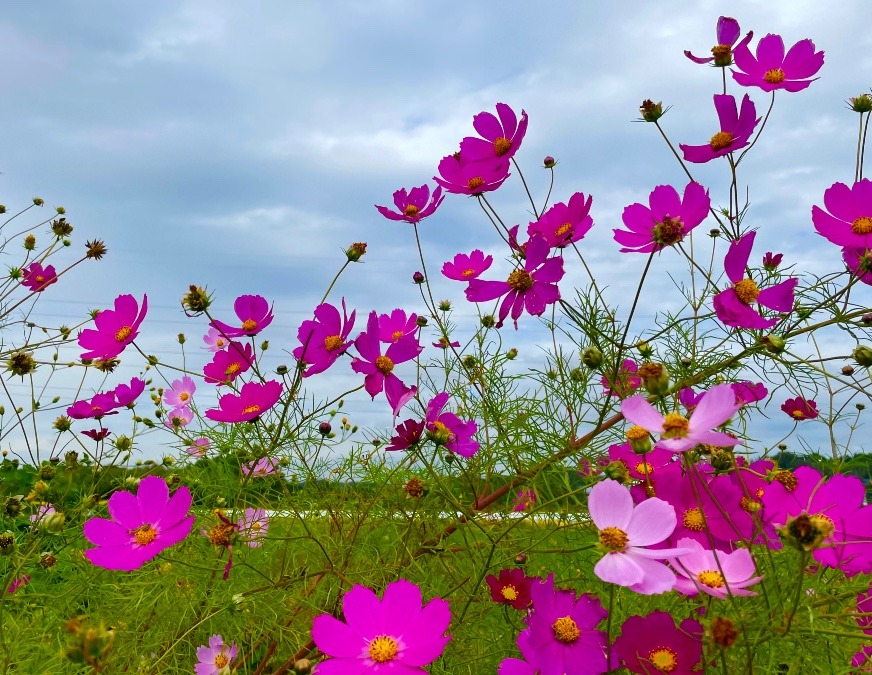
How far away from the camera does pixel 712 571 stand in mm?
623

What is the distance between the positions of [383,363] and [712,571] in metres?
0.44

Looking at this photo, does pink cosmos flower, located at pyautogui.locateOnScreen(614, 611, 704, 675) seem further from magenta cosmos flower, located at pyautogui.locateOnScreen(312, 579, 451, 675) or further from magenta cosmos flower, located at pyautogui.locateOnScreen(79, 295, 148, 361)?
magenta cosmos flower, located at pyautogui.locateOnScreen(79, 295, 148, 361)

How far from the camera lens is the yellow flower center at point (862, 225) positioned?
86 centimetres

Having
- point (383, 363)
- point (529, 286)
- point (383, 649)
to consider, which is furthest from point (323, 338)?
point (383, 649)

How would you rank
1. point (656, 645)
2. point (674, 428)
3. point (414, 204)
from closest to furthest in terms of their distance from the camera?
point (674, 428)
point (656, 645)
point (414, 204)

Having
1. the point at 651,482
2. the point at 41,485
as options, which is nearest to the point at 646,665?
the point at 651,482

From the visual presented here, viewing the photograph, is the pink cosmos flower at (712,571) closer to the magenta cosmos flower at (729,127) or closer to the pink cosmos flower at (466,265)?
the magenta cosmos flower at (729,127)

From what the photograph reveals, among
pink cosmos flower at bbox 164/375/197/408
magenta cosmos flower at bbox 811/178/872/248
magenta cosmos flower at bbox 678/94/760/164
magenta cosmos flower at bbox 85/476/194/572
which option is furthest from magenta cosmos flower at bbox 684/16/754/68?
pink cosmos flower at bbox 164/375/197/408

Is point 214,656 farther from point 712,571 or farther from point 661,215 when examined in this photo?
point 661,215

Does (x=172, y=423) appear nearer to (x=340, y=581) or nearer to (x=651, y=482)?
(x=340, y=581)

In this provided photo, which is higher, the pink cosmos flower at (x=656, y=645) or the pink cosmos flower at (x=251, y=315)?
the pink cosmos flower at (x=251, y=315)

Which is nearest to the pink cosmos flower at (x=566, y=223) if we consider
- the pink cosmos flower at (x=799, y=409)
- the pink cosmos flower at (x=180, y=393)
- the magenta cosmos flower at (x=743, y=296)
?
the magenta cosmos flower at (x=743, y=296)

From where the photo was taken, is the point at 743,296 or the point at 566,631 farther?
the point at 743,296

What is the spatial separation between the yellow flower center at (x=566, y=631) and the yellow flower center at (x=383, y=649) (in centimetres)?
14
